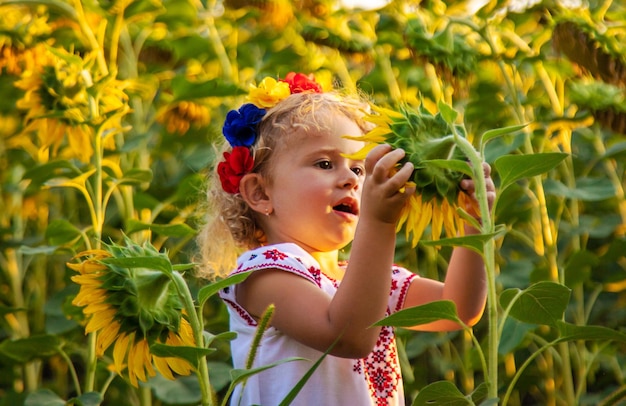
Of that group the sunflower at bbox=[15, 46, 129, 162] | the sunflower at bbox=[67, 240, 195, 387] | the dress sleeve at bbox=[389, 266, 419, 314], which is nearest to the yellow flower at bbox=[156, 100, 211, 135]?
the sunflower at bbox=[15, 46, 129, 162]

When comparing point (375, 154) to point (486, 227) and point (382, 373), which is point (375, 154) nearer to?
point (486, 227)

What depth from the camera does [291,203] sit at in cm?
142

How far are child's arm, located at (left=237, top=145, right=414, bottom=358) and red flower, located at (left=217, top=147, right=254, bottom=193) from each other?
0.20 metres

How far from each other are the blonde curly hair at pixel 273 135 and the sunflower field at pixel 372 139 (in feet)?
0.37

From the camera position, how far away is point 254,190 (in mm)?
1497

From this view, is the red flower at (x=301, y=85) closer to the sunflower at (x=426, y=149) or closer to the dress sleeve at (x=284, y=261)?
the dress sleeve at (x=284, y=261)

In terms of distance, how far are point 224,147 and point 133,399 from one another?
0.79 m

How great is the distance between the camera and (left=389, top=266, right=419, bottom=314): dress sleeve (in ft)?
4.96

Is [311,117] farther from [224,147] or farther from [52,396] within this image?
[52,396]

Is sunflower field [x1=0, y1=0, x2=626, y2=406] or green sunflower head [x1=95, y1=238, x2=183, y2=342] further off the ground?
sunflower field [x1=0, y1=0, x2=626, y2=406]

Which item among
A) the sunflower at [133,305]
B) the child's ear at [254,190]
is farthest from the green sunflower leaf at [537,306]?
the child's ear at [254,190]

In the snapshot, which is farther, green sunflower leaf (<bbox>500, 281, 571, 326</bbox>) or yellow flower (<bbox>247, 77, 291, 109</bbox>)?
yellow flower (<bbox>247, 77, 291, 109</bbox>)

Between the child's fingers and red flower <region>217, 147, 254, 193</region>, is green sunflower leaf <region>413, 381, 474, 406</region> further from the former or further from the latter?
→ red flower <region>217, 147, 254, 193</region>

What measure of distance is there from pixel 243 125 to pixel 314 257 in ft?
0.76
